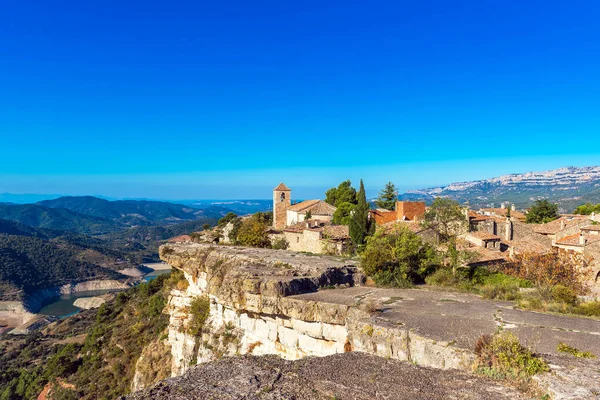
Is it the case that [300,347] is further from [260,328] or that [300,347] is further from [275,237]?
[275,237]

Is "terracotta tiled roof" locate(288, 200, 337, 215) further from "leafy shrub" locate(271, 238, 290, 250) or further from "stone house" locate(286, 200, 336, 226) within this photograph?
"leafy shrub" locate(271, 238, 290, 250)

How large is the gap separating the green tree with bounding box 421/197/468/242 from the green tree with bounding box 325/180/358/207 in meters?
18.9

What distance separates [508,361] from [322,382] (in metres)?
2.99

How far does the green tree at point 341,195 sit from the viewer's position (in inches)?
1879

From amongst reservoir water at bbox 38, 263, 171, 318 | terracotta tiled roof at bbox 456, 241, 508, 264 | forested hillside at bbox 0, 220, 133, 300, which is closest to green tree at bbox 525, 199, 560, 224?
terracotta tiled roof at bbox 456, 241, 508, 264

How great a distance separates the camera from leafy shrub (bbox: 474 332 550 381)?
20.1 ft

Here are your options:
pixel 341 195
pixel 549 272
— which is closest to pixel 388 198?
pixel 341 195

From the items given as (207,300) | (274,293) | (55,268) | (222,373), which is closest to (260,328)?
(274,293)

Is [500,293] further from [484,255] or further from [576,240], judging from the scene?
[576,240]

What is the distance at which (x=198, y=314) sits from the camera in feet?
61.6

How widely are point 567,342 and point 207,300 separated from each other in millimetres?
14838

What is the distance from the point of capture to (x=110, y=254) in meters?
137

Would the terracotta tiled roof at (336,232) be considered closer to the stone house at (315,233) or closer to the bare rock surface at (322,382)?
the stone house at (315,233)

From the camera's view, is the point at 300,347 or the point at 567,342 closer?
the point at 567,342
